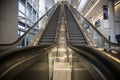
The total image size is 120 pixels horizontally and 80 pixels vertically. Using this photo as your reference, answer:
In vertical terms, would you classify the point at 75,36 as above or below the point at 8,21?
below

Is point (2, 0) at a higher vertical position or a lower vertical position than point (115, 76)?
higher

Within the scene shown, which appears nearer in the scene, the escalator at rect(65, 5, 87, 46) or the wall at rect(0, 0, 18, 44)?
the wall at rect(0, 0, 18, 44)

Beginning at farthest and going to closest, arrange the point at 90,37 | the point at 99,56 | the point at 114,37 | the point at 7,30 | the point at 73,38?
the point at 114,37
the point at 73,38
the point at 90,37
the point at 7,30
the point at 99,56

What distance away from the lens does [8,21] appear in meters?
5.48

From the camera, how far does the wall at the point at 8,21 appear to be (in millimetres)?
5199

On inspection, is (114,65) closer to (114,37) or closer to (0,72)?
(0,72)

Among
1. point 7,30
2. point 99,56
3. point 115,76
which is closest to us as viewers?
point 115,76

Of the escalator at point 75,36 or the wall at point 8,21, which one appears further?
the escalator at point 75,36

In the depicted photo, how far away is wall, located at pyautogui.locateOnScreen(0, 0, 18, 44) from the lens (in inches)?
205

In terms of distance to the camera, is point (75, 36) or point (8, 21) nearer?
point (8, 21)

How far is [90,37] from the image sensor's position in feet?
28.5

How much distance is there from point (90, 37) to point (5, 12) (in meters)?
4.52

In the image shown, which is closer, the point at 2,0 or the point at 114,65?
the point at 114,65

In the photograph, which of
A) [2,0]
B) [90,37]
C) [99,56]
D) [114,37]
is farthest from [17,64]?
[114,37]
